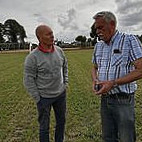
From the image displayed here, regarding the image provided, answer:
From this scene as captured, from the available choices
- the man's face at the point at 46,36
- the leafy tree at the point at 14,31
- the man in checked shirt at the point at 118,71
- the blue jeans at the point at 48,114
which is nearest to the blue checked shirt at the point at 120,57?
the man in checked shirt at the point at 118,71

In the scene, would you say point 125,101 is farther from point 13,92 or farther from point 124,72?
point 13,92

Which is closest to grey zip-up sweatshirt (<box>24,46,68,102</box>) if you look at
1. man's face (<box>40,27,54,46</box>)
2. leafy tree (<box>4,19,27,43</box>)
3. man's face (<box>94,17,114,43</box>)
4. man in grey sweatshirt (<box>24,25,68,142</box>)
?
man in grey sweatshirt (<box>24,25,68,142</box>)

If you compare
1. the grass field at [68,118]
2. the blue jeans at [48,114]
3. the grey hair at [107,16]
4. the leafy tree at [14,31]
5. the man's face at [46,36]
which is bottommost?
the grass field at [68,118]

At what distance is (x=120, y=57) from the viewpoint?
10.9 feet

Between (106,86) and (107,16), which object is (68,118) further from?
(107,16)

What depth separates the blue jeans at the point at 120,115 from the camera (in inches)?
134

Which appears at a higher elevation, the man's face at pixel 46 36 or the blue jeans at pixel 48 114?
the man's face at pixel 46 36

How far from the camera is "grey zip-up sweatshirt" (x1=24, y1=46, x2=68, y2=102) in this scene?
4516mm

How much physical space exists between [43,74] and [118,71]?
1536mm

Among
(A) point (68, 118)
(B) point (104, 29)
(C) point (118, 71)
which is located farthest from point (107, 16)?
(A) point (68, 118)

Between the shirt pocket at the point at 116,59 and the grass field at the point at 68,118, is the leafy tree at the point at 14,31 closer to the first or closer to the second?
the grass field at the point at 68,118

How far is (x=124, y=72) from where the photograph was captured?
3.33m

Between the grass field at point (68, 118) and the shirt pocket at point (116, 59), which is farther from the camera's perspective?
the grass field at point (68, 118)

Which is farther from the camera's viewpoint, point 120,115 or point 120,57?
point 120,115
